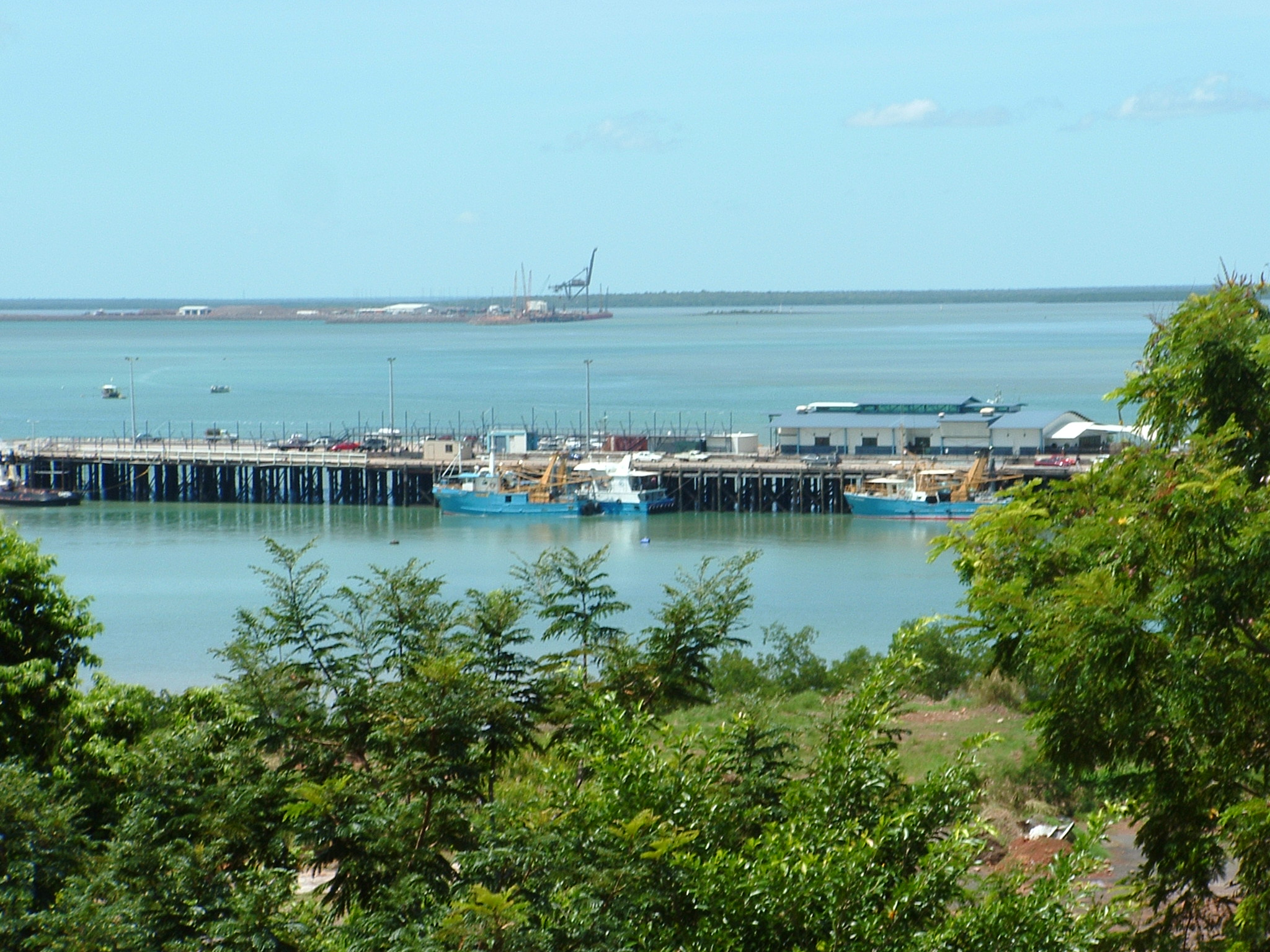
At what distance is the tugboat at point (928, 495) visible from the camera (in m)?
50.2

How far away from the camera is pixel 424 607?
9.95 metres

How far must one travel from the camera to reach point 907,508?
50531 mm

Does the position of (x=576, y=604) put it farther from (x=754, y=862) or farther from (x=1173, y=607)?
(x=1173, y=607)

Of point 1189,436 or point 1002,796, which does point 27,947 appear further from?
point 1002,796

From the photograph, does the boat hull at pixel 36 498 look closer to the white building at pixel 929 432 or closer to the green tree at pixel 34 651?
the white building at pixel 929 432

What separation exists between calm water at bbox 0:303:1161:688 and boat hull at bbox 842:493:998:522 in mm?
629

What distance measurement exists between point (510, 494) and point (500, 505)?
0.54 m

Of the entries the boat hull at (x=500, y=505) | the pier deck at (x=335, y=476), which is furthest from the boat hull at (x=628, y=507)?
the pier deck at (x=335, y=476)

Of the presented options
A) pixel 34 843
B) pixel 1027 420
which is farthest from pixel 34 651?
pixel 1027 420

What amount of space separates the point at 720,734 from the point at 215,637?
1043 inches

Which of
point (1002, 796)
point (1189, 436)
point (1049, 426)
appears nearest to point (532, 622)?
point (1002, 796)

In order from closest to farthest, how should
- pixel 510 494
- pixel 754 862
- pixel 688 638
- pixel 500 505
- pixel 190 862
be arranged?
pixel 754 862
pixel 190 862
pixel 688 638
pixel 500 505
pixel 510 494

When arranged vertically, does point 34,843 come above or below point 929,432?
above

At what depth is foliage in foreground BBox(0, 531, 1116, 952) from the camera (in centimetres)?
678
